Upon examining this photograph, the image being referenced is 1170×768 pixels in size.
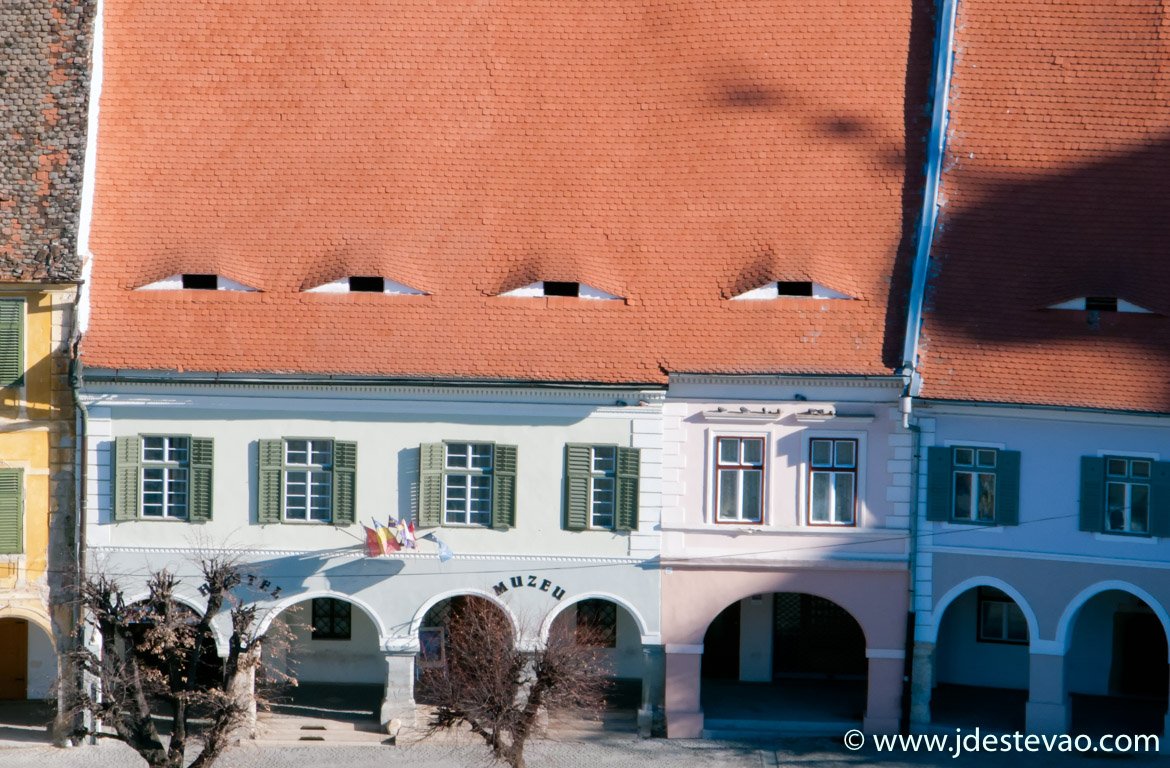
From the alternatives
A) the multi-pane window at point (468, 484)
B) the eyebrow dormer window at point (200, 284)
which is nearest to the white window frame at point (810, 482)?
the multi-pane window at point (468, 484)

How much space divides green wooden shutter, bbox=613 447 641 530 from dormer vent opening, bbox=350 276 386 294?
581 centimetres

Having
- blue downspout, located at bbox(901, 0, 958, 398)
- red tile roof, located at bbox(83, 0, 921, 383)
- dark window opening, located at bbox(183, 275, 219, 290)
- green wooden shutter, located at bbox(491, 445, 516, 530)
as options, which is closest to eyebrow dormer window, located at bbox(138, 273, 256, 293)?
dark window opening, located at bbox(183, 275, 219, 290)

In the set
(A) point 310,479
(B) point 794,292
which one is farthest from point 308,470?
(B) point 794,292

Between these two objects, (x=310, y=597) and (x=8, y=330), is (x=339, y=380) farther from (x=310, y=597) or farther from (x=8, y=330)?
(x=8, y=330)

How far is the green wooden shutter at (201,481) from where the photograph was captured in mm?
46969

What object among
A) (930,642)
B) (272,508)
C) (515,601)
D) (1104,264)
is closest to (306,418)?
(272,508)

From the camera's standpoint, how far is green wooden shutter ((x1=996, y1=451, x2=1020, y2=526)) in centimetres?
4656

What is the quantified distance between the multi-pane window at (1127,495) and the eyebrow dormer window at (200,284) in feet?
56.5

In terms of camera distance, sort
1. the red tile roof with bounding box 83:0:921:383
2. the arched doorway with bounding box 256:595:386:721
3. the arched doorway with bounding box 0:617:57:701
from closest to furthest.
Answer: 1. the red tile roof with bounding box 83:0:921:383
2. the arched doorway with bounding box 0:617:57:701
3. the arched doorway with bounding box 256:595:386:721

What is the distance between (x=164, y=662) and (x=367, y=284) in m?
8.51

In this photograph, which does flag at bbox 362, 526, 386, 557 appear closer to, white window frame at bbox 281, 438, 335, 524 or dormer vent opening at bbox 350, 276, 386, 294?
white window frame at bbox 281, 438, 335, 524

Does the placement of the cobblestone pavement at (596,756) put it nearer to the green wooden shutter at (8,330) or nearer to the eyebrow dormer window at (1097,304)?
the green wooden shutter at (8,330)

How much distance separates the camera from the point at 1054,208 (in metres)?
48.0

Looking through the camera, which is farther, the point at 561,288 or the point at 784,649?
the point at 784,649
